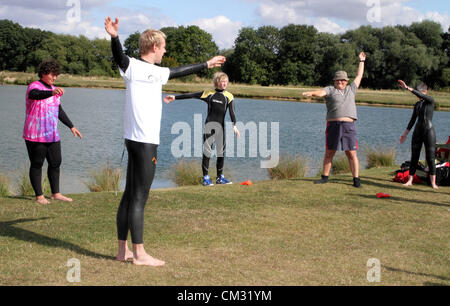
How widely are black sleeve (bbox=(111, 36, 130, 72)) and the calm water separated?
337 inches

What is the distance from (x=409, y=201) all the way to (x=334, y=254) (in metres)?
3.65

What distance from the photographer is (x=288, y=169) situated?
1343 cm

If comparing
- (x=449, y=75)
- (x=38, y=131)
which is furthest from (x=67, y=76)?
(x=38, y=131)

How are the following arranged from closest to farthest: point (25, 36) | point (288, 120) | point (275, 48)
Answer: point (288, 120), point (25, 36), point (275, 48)

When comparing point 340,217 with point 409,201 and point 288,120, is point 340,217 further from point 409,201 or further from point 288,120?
point 288,120

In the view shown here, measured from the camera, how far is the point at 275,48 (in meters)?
84.9

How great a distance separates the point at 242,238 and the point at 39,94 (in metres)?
3.55

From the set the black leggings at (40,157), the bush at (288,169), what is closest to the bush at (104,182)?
the black leggings at (40,157)

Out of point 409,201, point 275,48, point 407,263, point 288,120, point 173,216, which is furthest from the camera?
point 275,48

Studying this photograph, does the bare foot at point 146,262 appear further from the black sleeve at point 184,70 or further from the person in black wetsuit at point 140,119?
the black sleeve at point 184,70

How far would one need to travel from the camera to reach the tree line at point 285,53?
70188mm

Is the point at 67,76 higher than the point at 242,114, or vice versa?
the point at 67,76

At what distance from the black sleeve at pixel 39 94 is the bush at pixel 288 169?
781cm

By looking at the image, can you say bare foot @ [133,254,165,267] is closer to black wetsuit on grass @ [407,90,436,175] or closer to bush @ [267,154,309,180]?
black wetsuit on grass @ [407,90,436,175]
